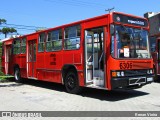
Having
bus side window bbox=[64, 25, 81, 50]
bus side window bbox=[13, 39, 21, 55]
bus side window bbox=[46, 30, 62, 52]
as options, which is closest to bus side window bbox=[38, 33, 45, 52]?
bus side window bbox=[46, 30, 62, 52]

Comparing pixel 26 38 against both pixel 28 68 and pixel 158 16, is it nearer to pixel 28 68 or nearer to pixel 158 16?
pixel 28 68

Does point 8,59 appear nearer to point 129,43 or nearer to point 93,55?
point 93,55

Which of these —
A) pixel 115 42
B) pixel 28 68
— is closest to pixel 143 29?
pixel 115 42

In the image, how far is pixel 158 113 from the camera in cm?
820

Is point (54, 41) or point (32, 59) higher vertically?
point (54, 41)

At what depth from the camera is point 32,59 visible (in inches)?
620

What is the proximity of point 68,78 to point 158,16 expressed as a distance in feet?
60.2

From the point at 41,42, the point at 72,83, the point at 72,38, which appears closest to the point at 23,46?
the point at 41,42

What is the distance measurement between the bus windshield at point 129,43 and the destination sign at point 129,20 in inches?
8.8

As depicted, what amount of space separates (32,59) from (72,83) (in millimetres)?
4274

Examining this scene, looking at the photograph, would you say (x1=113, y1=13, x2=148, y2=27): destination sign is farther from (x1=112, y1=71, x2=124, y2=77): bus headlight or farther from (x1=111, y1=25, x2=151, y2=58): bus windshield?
(x1=112, y1=71, x2=124, y2=77): bus headlight

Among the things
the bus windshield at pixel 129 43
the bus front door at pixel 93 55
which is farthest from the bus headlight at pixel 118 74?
the bus front door at pixel 93 55

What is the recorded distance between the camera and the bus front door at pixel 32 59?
15525 mm

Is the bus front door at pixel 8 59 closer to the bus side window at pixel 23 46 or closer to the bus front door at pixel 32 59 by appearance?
the bus side window at pixel 23 46
